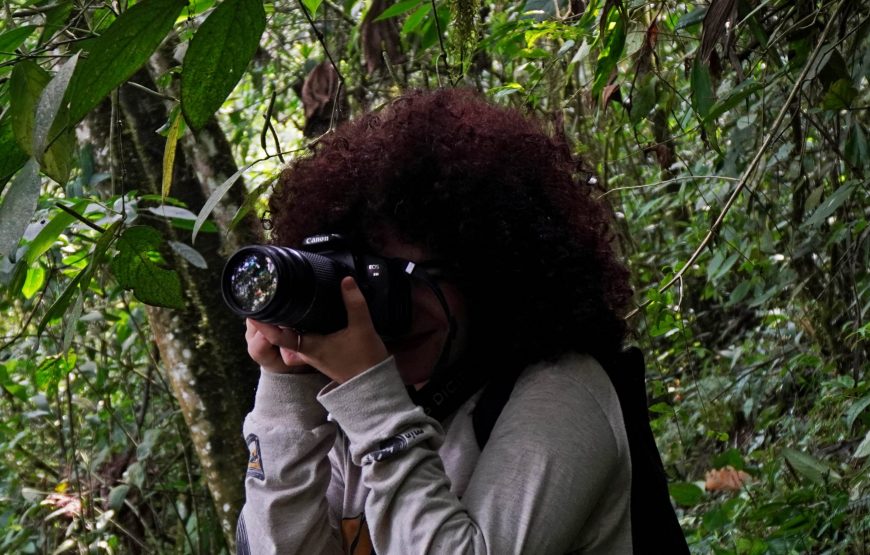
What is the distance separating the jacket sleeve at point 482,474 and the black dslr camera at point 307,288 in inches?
2.8

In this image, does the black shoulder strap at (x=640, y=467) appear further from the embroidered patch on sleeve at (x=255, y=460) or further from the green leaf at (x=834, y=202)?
the green leaf at (x=834, y=202)

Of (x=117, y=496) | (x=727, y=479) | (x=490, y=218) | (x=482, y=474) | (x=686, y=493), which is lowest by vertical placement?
(x=727, y=479)

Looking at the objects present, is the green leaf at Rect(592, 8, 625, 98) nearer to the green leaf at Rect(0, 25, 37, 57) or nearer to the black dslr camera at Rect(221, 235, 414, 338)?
the black dslr camera at Rect(221, 235, 414, 338)

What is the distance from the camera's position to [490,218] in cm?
112

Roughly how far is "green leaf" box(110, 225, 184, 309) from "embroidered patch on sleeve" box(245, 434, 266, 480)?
174 millimetres

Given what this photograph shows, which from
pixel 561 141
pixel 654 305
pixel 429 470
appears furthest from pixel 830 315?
pixel 429 470

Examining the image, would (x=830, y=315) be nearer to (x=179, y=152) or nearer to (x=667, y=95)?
(x=667, y=95)

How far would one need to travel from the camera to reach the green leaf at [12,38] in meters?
0.85

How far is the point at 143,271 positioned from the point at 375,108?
48 cm

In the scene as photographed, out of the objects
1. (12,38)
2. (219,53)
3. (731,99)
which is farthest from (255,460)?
(731,99)

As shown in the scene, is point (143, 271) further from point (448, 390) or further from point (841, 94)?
point (841, 94)

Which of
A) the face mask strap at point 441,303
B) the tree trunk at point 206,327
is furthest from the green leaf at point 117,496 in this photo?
the face mask strap at point 441,303

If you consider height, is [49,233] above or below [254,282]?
above

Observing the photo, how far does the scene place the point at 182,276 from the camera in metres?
1.89
